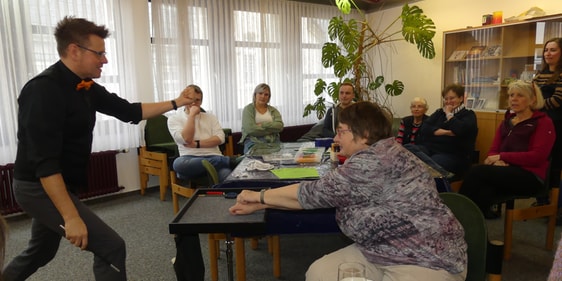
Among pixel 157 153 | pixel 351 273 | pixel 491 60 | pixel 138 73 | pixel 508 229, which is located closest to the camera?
pixel 351 273

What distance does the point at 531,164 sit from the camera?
2.73 meters

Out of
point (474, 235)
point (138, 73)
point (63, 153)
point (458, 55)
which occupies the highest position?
point (458, 55)

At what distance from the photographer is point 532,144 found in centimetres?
277

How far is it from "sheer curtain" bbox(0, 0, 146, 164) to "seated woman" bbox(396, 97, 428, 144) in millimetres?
2883

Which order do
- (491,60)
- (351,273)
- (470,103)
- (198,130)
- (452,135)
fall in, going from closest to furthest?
(351,273), (452,135), (198,130), (491,60), (470,103)

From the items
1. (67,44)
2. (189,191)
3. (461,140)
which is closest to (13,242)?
(189,191)

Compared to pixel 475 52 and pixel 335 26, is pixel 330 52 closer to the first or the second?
pixel 335 26

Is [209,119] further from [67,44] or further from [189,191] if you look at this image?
[67,44]

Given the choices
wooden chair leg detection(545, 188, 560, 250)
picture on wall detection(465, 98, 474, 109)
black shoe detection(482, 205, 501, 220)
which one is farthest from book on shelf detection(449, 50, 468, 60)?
wooden chair leg detection(545, 188, 560, 250)

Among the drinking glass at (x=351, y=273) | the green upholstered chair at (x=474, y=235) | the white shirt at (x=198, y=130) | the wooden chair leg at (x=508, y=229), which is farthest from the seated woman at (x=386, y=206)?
the white shirt at (x=198, y=130)

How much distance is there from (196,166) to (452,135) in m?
2.20

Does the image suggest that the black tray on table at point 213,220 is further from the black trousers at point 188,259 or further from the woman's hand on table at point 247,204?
the black trousers at point 188,259

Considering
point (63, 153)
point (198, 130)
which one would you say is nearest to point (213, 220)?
point (63, 153)

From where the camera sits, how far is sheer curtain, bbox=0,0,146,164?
11.4 ft
